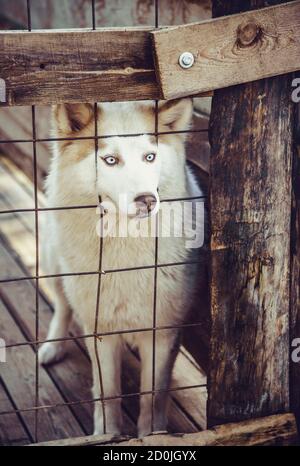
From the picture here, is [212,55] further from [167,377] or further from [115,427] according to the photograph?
[115,427]

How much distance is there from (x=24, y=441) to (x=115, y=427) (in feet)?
1.23

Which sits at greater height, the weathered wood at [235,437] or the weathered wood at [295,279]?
the weathered wood at [295,279]

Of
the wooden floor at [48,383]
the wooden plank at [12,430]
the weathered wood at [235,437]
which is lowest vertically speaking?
the weathered wood at [235,437]

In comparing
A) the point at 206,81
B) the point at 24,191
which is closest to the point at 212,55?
the point at 206,81

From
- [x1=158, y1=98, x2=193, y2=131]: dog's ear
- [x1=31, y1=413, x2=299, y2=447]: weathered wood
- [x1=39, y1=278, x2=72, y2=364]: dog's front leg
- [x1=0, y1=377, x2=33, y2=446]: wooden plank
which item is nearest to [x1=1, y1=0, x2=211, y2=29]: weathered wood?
[x1=158, y1=98, x2=193, y2=131]: dog's ear

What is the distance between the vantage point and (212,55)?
2121 mm

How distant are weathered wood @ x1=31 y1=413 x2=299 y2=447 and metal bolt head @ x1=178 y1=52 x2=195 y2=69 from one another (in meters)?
1.29

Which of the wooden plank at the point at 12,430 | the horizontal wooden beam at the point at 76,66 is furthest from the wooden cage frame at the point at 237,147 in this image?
the wooden plank at the point at 12,430

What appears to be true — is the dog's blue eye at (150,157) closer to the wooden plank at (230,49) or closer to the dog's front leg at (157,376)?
the wooden plank at (230,49)

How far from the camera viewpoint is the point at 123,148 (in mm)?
2422

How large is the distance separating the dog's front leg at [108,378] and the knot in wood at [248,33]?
1346 mm

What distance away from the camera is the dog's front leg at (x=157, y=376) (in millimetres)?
2895

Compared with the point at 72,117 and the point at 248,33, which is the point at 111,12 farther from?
the point at 248,33

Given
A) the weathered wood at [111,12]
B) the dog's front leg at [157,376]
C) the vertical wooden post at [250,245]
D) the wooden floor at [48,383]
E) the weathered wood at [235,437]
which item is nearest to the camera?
Answer: the vertical wooden post at [250,245]
